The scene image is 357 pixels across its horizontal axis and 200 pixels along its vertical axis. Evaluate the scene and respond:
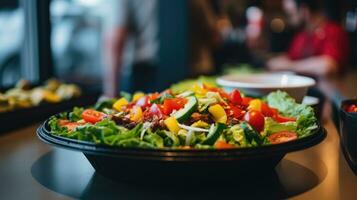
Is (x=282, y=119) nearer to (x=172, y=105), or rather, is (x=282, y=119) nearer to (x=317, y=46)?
(x=172, y=105)

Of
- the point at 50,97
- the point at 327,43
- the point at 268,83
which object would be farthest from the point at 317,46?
the point at 50,97

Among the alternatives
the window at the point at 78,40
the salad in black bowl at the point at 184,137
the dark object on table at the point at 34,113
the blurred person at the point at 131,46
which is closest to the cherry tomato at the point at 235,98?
the salad in black bowl at the point at 184,137

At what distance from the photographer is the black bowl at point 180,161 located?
0.89 m

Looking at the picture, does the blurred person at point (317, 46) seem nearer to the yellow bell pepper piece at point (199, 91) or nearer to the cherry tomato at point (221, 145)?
the yellow bell pepper piece at point (199, 91)

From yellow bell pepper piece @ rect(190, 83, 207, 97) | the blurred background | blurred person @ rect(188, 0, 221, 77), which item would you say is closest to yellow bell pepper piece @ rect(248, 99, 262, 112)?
yellow bell pepper piece @ rect(190, 83, 207, 97)

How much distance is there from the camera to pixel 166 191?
0.99 meters

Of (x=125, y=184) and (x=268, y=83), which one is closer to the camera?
(x=125, y=184)

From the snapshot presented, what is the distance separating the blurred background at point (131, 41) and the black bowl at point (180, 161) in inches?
42.8

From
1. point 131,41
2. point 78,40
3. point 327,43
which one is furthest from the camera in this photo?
point 78,40

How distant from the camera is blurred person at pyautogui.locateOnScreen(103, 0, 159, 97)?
3.50 metres

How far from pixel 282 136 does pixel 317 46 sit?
401cm

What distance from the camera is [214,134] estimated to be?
0.96m

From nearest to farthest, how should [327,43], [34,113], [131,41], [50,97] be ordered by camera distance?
[34,113] → [50,97] → [131,41] → [327,43]

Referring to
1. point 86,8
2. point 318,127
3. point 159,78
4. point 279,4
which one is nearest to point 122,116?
point 318,127
